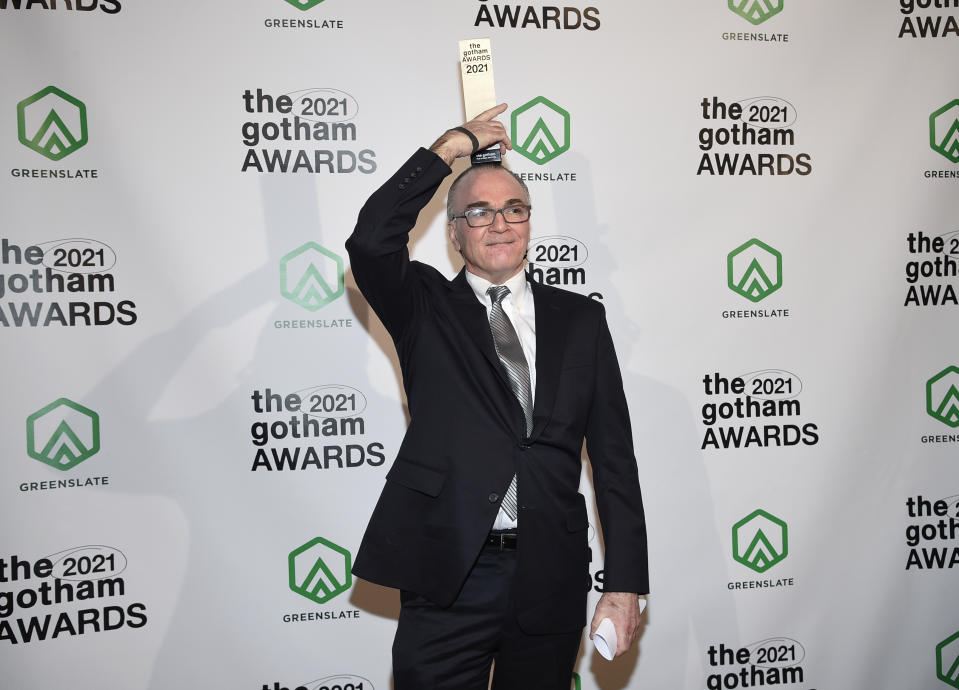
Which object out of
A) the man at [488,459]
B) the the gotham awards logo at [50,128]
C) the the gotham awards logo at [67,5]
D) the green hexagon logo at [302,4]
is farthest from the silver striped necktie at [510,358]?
the the gotham awards logo at [67,5]

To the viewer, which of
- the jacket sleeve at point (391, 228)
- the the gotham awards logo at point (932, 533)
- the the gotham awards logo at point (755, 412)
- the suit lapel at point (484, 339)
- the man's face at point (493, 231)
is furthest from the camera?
the the gotham awards logo at point (932, 533)

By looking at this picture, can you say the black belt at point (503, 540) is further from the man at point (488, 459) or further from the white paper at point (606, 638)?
the white paper at point (606, 638)

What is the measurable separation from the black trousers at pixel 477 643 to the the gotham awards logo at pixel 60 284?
1.44 m

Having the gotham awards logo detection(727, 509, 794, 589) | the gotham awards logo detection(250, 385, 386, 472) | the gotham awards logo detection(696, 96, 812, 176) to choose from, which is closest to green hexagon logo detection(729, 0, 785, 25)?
the gotham awards logo detection(696, 96, 812, 176)

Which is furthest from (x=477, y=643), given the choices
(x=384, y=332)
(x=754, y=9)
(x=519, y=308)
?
(x=754, y=9)

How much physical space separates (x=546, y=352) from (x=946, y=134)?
216cm

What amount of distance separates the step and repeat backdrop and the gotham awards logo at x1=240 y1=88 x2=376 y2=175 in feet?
0.04

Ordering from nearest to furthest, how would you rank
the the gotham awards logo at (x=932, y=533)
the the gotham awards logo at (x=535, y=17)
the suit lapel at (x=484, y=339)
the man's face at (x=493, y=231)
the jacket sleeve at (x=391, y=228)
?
the jacket sleeve at (x=391, y=228)
the suit lapel at (x=484, y=339)
the man's face at (x=493, y=231)
the the gotham awards logo at (x=535, y=17)
the the gotham awards logo at (x=932, y=533)

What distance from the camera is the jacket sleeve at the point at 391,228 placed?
164 centimetres

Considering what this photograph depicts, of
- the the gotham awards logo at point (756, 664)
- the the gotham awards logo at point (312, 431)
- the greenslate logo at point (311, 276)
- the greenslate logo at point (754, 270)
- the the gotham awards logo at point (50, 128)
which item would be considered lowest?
the the gotham awards logo at point (756, 664)

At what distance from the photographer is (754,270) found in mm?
2811

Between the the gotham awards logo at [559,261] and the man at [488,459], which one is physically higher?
the the gotham awards logo at [559,261]

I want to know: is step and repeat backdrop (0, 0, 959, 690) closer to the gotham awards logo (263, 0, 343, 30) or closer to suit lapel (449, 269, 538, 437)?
the gotham awards logo (263, 0, 343, 30)

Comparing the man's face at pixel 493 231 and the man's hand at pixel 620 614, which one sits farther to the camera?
the man's face at pixel 493 231
